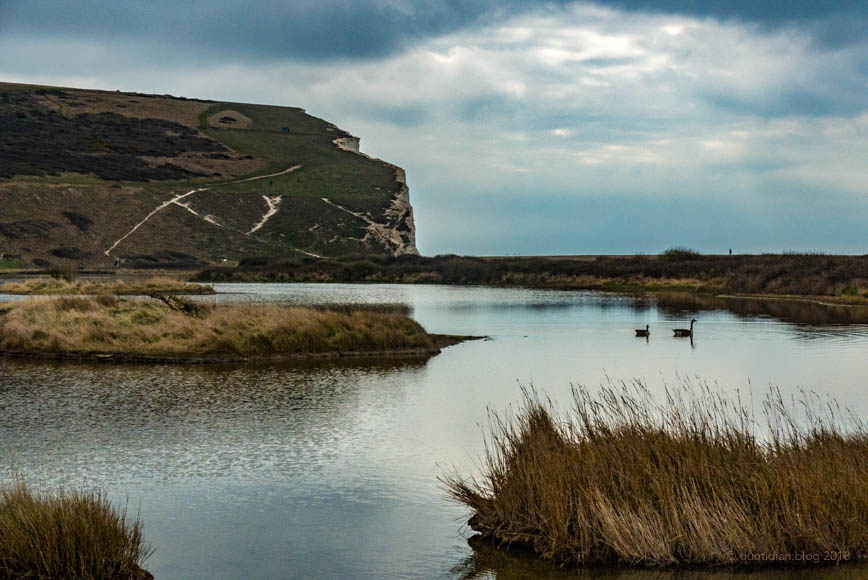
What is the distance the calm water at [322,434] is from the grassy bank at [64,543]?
2.41 ft

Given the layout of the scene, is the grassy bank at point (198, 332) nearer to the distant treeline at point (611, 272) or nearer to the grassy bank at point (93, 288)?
the grassy bank at point (93, 288)

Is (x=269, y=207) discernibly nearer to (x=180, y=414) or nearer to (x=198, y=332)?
(x=198, y=332)

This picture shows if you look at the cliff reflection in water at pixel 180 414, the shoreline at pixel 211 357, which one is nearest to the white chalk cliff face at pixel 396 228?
the shoreline at pixel 211 357

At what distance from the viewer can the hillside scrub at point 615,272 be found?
61.1 metres

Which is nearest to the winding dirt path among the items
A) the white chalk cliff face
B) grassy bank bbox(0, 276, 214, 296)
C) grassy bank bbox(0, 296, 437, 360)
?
the white chalk cliff face

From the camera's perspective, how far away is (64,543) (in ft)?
25.8

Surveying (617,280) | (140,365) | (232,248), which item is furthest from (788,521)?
(232,248)

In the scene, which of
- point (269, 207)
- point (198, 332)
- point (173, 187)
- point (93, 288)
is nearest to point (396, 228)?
point (269, 207)

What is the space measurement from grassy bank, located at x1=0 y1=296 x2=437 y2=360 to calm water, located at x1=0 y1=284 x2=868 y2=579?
1680 millimetres

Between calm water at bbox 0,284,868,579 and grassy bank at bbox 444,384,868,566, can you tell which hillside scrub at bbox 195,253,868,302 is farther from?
grassy bank at bbox 444,384,868,566

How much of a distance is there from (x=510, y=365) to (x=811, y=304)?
33.7 m

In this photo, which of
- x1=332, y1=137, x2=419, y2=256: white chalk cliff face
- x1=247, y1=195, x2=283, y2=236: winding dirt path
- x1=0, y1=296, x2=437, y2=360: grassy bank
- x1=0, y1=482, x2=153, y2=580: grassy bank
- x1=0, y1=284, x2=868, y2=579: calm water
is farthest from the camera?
x1=332, y1=137, x2=419, y2=256: white chalk cliff face

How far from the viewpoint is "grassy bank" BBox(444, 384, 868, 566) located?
8.68m

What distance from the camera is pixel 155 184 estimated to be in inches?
4710
